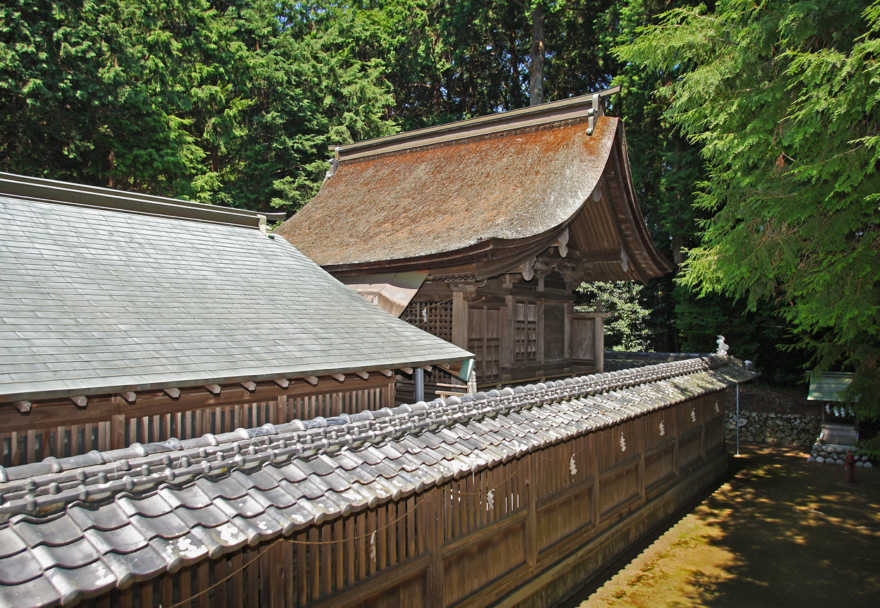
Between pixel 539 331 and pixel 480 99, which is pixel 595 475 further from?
→ pixel 480 99

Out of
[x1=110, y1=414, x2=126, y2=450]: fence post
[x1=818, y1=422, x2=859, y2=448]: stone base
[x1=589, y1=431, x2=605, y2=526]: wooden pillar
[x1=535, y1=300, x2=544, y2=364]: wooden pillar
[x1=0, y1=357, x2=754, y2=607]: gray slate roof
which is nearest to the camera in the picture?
[x1=0, y1=357, x2=754, y2=607]: gray slate roof

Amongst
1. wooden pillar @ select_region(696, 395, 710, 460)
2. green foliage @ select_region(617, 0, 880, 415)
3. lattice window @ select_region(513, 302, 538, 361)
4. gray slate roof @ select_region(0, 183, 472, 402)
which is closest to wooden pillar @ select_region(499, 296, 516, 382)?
lattice window @ select_region(513, 302, 538, 361)

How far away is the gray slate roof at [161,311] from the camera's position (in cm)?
503

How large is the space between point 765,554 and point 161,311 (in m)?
9.48

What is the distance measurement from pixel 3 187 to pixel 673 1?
2452 centimetres

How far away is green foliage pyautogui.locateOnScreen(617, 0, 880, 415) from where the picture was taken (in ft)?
24.2

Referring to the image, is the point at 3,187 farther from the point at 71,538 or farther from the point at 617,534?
the point at 617,534

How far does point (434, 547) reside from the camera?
5.12 m

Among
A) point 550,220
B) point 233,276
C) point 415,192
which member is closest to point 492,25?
point 415,192

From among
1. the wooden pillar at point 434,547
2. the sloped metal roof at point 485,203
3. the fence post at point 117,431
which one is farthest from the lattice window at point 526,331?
the fence post at point 117,431

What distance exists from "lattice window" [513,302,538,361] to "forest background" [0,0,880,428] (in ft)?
10.7

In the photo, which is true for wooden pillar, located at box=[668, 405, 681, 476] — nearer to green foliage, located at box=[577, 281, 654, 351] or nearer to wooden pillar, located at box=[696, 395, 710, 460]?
wooden pillar, located at box=[696, 395, 710, 460]

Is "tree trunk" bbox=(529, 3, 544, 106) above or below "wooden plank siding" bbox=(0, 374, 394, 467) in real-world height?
above

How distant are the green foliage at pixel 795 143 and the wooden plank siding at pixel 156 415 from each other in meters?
6.74
